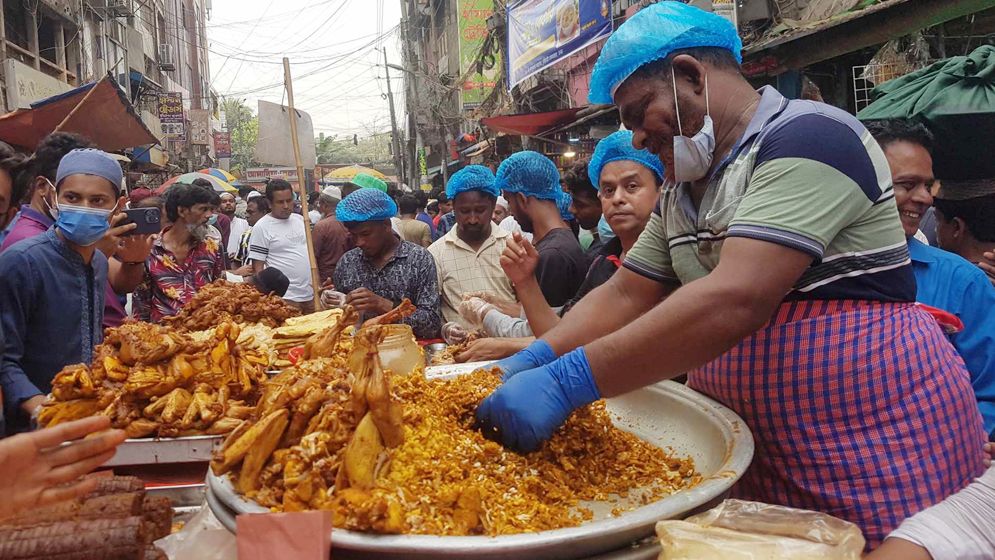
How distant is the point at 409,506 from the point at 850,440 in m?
1.00

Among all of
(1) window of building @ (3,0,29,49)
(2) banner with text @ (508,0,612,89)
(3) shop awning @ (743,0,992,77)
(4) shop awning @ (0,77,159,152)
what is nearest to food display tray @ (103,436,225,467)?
(3) shop awning @ (743,0,992,77)

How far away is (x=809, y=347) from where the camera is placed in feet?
4.78

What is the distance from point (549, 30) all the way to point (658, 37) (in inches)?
406

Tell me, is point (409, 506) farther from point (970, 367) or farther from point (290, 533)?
point (970, 367)

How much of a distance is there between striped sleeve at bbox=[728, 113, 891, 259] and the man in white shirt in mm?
5773

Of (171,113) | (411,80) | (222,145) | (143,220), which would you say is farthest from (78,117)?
(222,145)

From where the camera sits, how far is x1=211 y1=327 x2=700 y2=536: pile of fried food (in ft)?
3.78

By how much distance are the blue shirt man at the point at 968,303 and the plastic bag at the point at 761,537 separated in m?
1.31

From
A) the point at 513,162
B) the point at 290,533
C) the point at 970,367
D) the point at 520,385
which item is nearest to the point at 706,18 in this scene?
the point at 520,385

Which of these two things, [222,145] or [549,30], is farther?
[222,145]

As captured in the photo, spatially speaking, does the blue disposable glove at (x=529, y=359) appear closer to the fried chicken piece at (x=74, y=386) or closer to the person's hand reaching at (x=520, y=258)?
the person's hand reaching at (x=520, y=258)

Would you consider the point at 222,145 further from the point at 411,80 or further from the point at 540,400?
the point at 540,400

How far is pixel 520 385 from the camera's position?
57.6 inches

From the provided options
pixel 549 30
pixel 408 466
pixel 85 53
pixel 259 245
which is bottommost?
pixel 408 466
